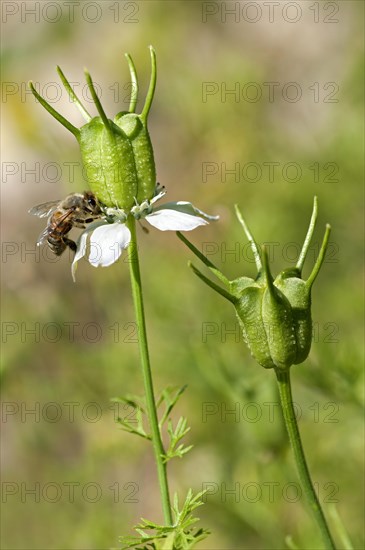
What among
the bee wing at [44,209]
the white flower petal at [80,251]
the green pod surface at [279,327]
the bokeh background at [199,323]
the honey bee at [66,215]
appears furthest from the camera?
the bokeh background at [199,323]

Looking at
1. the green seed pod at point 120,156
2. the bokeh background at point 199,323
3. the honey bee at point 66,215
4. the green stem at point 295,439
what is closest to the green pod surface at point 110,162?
the green seed pod at point 120,156

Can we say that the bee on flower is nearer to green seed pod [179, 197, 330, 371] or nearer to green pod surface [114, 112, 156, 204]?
green pod surface [114, 112, 156, 204]

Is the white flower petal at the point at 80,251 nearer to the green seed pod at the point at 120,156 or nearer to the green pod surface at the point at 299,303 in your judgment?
the green seed pod at the point at 120,156

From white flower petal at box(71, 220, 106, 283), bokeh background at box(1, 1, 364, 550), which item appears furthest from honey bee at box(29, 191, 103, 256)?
bokeh background at box(1, 1, 364, 550)

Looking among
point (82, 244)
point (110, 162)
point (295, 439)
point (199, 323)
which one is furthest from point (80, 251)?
point (199, 323)

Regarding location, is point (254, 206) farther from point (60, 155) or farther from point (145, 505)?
point (145, 505)

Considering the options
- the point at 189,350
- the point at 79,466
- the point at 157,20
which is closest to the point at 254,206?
the point at 189,350
